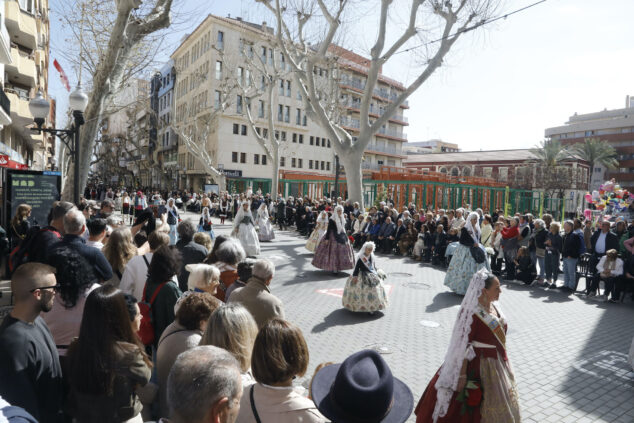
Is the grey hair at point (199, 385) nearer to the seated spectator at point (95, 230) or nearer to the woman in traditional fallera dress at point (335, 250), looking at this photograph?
the seated spectator at point (95, 230)

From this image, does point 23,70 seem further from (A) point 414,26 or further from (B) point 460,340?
(B) point 460,340

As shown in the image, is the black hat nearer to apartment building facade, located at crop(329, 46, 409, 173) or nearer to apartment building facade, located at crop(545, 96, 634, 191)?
A: apartment building facade, located at crop(329, 46, 409, 173)

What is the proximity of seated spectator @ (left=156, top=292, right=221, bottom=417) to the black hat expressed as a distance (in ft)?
3.80

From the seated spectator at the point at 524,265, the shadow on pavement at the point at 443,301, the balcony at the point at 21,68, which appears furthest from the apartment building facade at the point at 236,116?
the shadow on pavement at the point at 443,301

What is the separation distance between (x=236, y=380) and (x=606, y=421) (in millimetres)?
4676

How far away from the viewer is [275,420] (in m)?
2.08

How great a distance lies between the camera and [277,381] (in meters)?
2.15

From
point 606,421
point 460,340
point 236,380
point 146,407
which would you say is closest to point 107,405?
point 146,407

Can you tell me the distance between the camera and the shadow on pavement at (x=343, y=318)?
287 inches

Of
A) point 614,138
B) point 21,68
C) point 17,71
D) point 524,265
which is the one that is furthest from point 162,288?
point 614,138

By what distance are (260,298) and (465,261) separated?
22.4 feet

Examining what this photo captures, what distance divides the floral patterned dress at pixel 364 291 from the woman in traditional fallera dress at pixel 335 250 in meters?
3.43

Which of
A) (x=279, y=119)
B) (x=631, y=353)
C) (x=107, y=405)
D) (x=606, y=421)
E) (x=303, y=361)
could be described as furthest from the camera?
(x=279, y=119)

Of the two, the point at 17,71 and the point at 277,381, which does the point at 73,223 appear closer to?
the point at 277,381
